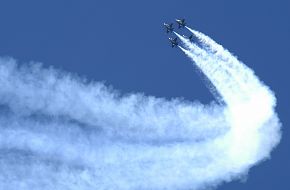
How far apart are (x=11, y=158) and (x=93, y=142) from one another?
23.6ft

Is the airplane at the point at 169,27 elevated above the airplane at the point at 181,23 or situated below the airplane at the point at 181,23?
above

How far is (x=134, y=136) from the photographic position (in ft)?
307

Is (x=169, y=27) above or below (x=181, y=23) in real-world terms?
above

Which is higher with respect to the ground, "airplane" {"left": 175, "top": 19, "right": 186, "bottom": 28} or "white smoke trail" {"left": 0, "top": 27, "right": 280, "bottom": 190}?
"airplane" {"left": 175, "top": 19, "right": 186, "bottom": 28}

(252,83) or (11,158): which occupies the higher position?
(252,83)

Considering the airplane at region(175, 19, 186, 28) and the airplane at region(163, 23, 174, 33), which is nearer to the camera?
the airplane at region(175, 19, 186, 28)

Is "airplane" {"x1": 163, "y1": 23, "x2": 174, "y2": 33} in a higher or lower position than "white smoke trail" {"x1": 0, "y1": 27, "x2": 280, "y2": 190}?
higher

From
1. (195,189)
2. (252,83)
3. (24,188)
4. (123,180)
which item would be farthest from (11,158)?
(252,83)

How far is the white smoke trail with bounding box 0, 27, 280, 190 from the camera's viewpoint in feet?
295

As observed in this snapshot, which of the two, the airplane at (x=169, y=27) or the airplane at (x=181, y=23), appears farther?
the airplane at (x=169, y=27)

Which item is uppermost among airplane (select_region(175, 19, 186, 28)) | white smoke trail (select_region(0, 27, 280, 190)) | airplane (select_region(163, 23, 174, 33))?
airplane (select_region(163, 23, 174, 33))

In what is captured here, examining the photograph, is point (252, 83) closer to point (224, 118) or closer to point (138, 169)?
point (224, 118)

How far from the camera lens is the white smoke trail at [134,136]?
295 feet

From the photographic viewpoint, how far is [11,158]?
293 feet
